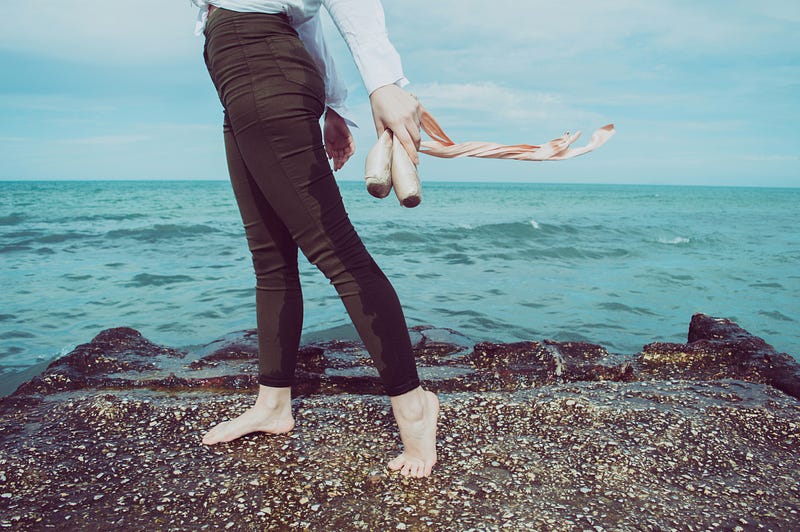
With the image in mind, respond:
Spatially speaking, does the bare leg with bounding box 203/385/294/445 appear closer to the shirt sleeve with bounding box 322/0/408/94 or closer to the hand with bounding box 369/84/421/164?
the hand with bounding box 369/84/421/164

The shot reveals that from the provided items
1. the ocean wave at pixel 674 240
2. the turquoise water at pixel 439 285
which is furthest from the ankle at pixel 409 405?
the ocean wave at pixel 674 240

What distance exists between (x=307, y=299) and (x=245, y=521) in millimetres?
5912

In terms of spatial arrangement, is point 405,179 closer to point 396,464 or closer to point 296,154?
point 296,154

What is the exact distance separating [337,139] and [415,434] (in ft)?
4.26

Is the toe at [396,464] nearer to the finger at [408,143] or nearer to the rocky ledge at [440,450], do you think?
the rocky ledge at [440,450]

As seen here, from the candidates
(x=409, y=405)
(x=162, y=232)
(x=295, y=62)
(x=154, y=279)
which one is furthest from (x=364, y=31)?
(x=162, y=232)

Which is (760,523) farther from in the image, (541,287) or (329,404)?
(541,287)

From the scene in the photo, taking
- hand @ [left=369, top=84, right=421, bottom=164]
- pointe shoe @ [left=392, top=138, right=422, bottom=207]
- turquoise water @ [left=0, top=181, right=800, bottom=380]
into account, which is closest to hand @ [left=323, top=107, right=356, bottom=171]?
hand @ [left=369, top=84, right=421, bottom=164]

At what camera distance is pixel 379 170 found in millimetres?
1620

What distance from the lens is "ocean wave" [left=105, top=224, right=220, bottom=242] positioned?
15156mm

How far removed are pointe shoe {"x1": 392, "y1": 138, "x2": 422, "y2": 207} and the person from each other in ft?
0.15

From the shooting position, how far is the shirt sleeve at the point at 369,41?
1.75 meters

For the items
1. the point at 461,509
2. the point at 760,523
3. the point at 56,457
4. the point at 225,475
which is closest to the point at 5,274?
the point at 56,457

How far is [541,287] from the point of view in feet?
29.0
